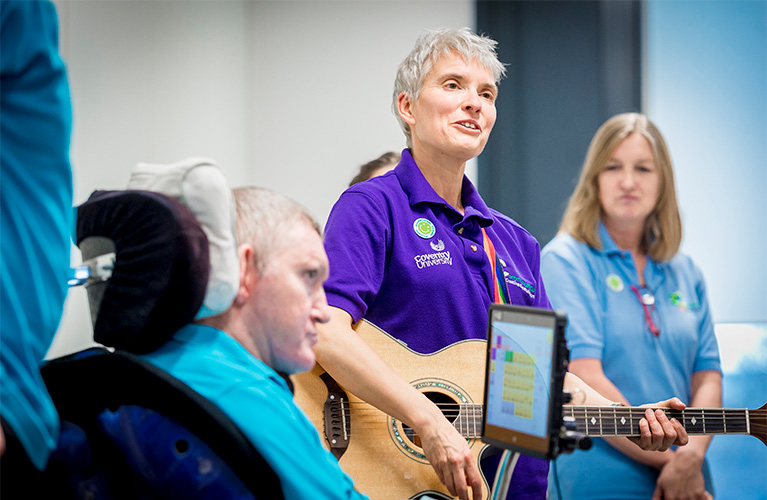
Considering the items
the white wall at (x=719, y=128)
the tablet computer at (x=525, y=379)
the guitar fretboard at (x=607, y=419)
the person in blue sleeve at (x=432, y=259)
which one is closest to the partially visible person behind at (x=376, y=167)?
the person in blue sleeve at (x=432, y=259)

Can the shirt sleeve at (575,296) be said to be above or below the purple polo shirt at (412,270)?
below

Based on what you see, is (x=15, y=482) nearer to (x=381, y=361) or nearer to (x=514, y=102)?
(x=381, y=361)

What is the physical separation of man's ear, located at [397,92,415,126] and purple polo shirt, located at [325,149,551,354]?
125mm

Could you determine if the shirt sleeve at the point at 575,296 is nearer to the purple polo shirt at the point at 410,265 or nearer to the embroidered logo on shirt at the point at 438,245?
the purple polo shirt at the point at 410,265

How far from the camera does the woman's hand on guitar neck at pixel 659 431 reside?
1.77 m

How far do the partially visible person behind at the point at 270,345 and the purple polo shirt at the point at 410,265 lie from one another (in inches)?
20.4

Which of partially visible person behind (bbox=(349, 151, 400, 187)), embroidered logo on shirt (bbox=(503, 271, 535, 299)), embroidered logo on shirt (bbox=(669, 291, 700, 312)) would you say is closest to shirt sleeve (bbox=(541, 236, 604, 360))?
embroidered logo on shirt (bbox=(669, 291, 700, 312))

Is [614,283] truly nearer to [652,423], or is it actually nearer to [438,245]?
[652,423]

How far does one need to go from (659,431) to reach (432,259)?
2.11 ft

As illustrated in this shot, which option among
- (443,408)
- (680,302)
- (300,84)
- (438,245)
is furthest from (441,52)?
(300,84)

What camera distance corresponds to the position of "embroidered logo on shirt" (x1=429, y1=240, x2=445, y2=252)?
70.6 inches

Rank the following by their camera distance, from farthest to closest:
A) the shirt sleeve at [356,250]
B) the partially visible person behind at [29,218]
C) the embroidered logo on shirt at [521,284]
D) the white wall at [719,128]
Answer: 1. the white wall at [719,128]
2. the embroidered logo on shirt at [521,284]
3. the shirt sleeve at [356,250]
4. the partially visible person behind at [29,218]

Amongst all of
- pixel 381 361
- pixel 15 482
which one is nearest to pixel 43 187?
pixel 15 482

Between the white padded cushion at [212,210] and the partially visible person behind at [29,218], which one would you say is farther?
the white padded cushion at [212,210]
